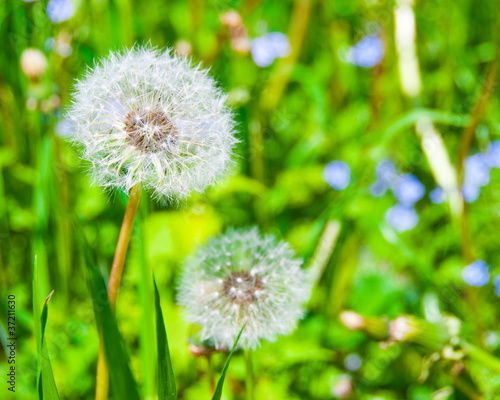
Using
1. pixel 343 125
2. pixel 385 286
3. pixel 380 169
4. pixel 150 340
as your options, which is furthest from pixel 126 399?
pixel 343 125

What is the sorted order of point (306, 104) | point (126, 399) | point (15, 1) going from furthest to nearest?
point (306, 104), point (15, 1), point (126, 399)

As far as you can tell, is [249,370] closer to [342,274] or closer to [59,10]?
[342,274]

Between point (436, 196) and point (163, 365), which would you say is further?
point (436, 196)

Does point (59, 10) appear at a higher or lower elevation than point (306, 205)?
higher

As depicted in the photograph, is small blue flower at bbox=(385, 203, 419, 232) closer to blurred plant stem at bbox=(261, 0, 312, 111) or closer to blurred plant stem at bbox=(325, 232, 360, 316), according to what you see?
blurred plant stem at bbox=(325, 232, 360, 316)

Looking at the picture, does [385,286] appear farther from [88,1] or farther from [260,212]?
[88,1]

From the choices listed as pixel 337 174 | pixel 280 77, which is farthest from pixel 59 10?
pixel 337 174

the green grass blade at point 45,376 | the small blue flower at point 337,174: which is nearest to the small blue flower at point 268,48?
the small blue flower at point 337,174

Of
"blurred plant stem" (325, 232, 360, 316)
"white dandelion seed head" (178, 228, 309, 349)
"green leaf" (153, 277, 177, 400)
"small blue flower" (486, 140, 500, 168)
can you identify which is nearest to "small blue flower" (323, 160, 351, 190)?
"blurred plant stem" (325, 232, 360, 316)

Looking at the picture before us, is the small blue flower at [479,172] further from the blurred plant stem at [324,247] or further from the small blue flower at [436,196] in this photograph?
the blurred plant stem at [324,247]
